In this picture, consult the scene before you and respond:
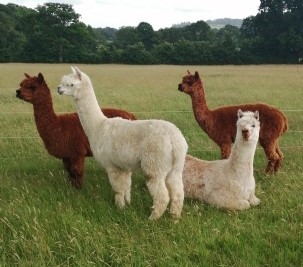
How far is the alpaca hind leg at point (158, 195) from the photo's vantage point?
4582 mm

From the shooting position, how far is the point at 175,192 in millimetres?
4699

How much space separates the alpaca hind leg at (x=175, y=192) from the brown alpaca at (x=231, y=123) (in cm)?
215

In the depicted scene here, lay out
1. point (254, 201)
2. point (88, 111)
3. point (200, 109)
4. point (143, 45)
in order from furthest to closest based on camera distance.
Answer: point (143, 45) → point (200, 109) → point (88, 111) → point (254, 201)

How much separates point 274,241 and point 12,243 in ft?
7.82

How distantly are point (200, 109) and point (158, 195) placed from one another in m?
2.73

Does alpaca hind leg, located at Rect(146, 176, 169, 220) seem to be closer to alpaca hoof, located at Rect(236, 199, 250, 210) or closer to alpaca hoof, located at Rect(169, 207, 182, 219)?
alpaca hoof, located at Rect(169, 207, 182, 219)

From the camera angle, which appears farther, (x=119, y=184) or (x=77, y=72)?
(x=77, y=72)

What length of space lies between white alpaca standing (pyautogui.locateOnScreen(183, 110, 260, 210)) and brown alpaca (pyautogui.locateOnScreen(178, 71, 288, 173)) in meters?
1.23

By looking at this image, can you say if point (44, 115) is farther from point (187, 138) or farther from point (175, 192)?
point (187, 138)

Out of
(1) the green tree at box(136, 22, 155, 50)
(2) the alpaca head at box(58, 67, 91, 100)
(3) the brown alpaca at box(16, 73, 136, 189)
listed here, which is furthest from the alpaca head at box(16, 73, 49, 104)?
(1) the green tree at box(136, 22, 155, 50)

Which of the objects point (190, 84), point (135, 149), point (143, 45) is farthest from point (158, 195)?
point (143, 45)

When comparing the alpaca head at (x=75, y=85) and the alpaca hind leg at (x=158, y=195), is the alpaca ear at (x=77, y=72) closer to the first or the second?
the alpaca head at (x=75, y=85)

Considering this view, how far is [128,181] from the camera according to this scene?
518 centimetres

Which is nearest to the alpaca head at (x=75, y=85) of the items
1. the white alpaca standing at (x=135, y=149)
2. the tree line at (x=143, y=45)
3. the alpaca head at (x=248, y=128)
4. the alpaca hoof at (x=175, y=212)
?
the white alpaca standing at (x=135, y=149)
